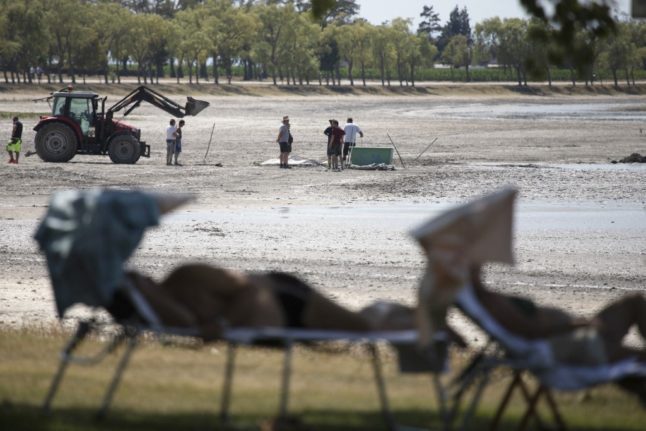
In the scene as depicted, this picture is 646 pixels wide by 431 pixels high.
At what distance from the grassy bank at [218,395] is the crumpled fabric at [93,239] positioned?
2.51ft

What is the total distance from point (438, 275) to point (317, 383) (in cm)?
301

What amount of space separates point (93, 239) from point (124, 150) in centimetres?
3037

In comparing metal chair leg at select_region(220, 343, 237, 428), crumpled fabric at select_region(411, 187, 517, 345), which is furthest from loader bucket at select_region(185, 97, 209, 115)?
crumpled fabric at select_region(411, 187, 517, 345)

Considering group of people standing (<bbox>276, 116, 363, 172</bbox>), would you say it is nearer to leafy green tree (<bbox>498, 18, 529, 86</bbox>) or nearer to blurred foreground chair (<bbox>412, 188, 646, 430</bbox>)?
blurred foreground chair (<bbox>412, 188, 646, 430</bbox>)

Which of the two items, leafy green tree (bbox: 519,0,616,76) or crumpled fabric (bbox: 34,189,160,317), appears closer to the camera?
crumpled fabric (bbox: 34,189,160,317)

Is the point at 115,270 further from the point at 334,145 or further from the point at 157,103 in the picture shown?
the point at 157,103

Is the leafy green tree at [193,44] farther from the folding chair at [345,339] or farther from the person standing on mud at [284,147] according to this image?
the folding chair at [345,339]

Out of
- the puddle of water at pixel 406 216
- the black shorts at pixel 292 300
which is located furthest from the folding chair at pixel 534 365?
the puddle of water at pixel 406 216

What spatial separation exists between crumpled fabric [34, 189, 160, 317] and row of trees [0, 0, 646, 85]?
323 ft

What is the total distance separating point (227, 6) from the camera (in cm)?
15500

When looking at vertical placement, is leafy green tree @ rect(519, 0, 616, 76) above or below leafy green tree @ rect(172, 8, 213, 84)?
above

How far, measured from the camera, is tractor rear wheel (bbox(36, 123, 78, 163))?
36.0 metres

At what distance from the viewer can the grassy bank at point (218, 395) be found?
6930mm

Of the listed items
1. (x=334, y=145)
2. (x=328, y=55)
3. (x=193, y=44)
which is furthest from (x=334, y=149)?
(x=328, y=55)
